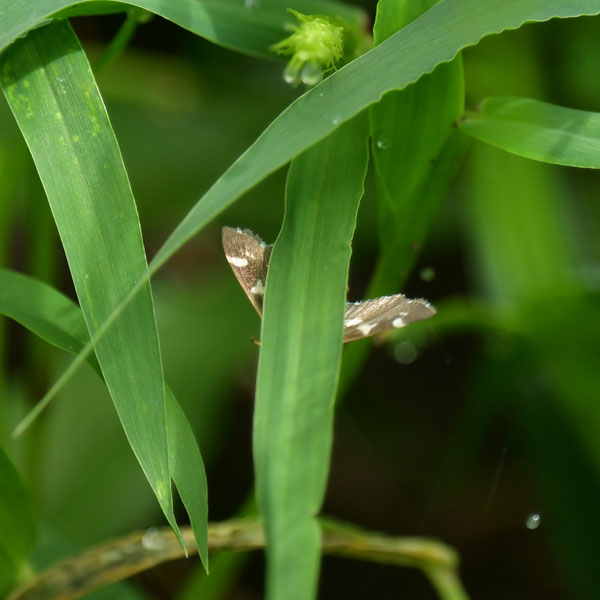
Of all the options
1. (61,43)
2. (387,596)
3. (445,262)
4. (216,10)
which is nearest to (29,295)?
(61,43)

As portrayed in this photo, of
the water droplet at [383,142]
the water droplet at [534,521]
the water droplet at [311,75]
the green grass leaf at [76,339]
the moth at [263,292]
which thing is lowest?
the water droplet at [534,521]

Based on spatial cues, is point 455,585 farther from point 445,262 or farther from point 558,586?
point 445,262

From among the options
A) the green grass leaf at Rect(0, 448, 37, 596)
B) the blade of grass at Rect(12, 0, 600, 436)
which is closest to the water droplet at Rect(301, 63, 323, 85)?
the blade of grass at Rect(12, 0, 600, 436)

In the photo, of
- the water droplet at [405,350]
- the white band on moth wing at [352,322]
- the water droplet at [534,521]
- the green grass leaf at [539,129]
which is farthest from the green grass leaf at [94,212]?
the water droplet at [405,350]

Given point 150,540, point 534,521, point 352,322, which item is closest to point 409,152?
point 352,322

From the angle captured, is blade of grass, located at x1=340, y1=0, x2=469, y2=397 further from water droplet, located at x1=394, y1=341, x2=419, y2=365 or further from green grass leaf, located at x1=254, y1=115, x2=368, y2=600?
water droplet, located at x1=394, y1=341, x2=419, y2=365

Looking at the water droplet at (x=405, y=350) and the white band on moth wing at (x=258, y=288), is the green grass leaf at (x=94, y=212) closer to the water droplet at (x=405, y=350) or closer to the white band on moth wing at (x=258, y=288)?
the white band on moth wing at (x=258, y=288)
